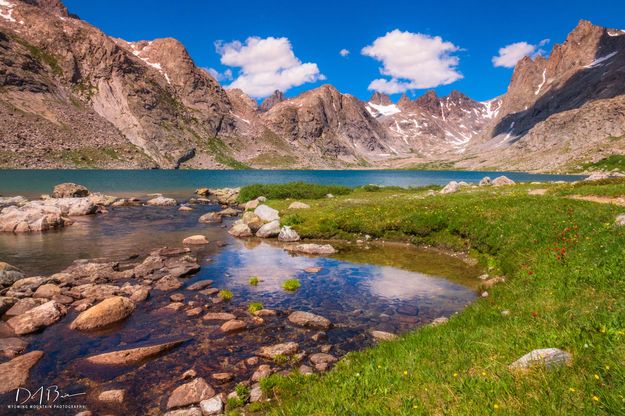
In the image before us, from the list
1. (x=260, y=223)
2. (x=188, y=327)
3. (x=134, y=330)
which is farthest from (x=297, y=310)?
(x=260, y=223)

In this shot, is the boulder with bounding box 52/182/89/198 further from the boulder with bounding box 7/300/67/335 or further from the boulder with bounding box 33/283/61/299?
the boulder with bounding box 7/300/67/335

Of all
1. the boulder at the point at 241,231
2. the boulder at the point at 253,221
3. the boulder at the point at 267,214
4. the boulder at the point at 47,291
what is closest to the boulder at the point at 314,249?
the boulder at the point at 241,231

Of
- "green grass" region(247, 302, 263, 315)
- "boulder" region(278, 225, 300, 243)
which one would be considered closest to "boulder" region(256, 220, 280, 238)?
"boulder" region(278, 225, 300, 243)

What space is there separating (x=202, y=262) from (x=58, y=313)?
425 inches

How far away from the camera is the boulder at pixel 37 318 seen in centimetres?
1468

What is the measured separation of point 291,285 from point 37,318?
11.4 meters

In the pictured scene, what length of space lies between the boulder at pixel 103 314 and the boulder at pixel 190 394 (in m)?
6.67

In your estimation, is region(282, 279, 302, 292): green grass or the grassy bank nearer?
the grassy bank

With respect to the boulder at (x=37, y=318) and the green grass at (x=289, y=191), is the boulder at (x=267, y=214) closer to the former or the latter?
the green grass at (x=289, y=191)

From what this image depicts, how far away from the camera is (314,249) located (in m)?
29.4

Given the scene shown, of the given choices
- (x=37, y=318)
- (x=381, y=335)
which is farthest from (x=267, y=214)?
(x=381, y=335)

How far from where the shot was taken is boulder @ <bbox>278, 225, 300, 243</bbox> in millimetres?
33625

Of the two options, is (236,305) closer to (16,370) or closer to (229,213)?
(16,370)

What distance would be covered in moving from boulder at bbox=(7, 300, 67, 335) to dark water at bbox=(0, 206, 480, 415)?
41cm
